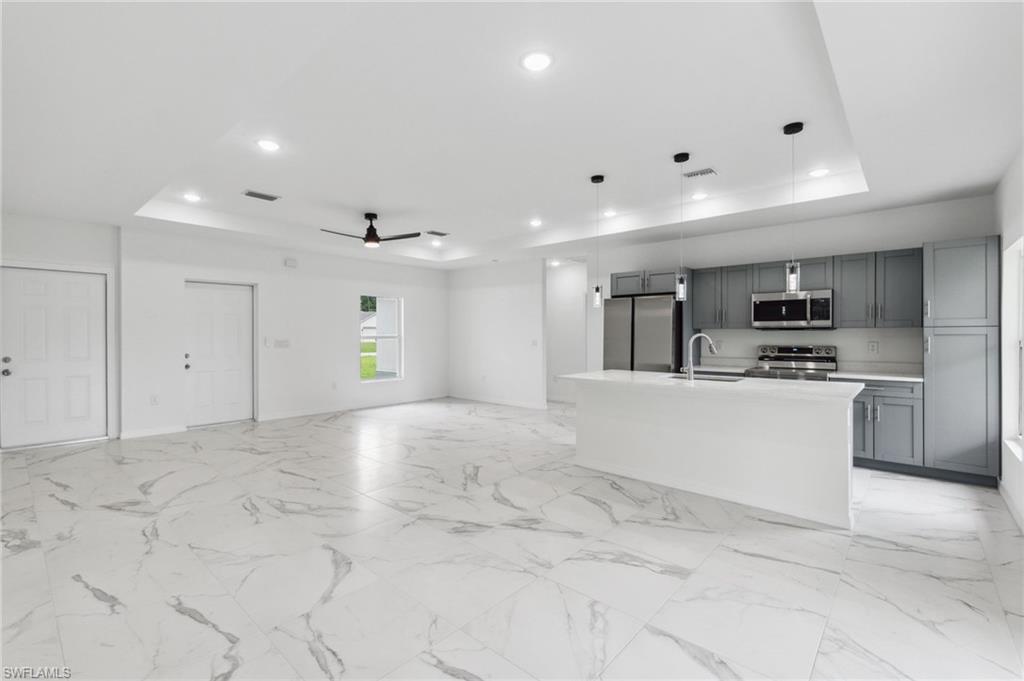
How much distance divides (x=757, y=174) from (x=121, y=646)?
208 inches

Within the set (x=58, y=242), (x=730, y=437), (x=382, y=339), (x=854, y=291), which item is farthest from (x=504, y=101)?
(x=382, y=339)

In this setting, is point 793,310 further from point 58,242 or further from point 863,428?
point 58,242

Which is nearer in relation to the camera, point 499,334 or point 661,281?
point 661,281

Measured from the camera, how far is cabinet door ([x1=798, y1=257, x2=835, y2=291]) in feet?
16.1

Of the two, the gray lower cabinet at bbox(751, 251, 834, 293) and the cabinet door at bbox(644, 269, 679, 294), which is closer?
the gray lower cabinet at bbox(751, 251, 834, 293)

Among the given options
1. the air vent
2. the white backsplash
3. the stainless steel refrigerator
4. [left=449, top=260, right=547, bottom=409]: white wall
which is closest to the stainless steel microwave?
the white backsplash

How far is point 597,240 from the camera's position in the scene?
6402 mm

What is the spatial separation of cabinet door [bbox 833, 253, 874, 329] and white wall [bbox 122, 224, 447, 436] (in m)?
6.45

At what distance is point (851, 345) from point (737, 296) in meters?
1.21

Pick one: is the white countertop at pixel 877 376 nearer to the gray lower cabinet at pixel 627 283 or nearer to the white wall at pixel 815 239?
the white wall at pixel 815 239

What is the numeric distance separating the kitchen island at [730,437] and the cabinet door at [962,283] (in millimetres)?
1383

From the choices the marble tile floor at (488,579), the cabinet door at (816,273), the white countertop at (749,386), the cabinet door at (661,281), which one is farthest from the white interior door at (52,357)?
the cabinet door at (816,273)

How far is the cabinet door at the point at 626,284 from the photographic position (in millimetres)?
6145

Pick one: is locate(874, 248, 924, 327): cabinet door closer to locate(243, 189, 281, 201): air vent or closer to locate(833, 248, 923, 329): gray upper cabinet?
locate(833, 248, 923, 329): gray upper cabinet
